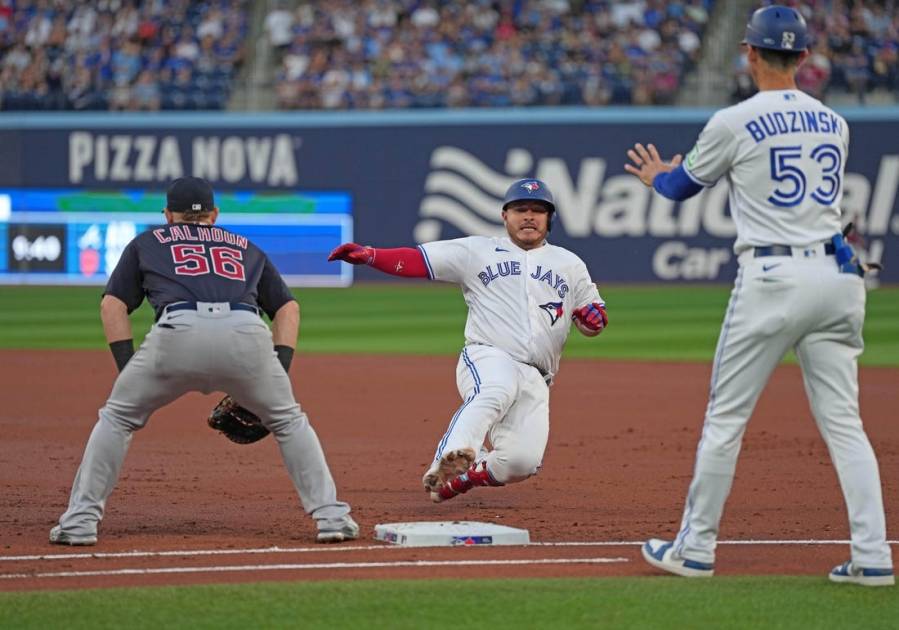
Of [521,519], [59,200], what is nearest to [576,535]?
[521,519]

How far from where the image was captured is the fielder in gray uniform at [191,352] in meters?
6.50

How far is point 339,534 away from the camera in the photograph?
6.67 meters

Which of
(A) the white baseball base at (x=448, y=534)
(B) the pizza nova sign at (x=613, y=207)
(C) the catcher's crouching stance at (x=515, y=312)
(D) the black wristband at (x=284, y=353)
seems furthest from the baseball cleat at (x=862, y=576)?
(B) the pizza nova sign at (x=613, y=207)

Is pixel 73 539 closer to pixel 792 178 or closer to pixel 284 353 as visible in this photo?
pixel 284 353

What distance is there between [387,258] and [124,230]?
82.2 feet

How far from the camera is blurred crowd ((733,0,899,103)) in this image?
97.0 feet

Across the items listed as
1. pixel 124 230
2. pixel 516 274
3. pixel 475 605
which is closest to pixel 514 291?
pixel 516 274

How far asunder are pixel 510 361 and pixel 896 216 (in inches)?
937

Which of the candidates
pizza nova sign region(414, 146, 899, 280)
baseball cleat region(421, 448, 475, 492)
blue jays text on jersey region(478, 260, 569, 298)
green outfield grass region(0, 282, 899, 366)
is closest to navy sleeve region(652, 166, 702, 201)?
baseball cleat region(421, 448, 475, 492)

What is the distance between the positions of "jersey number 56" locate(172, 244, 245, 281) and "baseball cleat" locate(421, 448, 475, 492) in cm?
122

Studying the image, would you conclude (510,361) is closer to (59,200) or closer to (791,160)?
(791,160)

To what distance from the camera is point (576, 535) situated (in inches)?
277

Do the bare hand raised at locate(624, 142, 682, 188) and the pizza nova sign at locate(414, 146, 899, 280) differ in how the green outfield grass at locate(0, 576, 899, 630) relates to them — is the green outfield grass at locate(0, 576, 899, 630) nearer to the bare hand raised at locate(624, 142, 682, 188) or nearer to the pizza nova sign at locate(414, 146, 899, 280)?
the bare hand raised at locate(624, 142, 682, 188)

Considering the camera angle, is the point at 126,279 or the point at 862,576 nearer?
the point at 862,576
